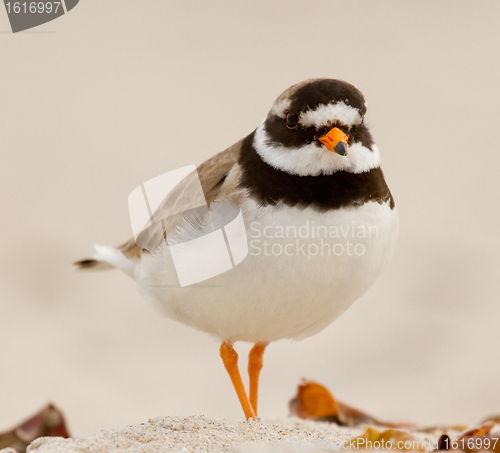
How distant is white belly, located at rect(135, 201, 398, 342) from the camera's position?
3594 millimetres

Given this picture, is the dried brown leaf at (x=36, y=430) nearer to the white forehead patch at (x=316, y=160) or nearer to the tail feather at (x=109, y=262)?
the tail feather at (x=109, y=262)

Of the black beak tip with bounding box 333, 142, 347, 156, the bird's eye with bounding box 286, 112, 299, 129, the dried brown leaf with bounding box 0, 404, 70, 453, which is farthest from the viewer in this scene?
the dried brown leaf with bounding box 0, 404, 70, 453

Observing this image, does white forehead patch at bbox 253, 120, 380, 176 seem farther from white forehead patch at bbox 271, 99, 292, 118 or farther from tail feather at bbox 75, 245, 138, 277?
tail feather at bbox 75, 245, 138, 277

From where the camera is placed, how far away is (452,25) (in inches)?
554

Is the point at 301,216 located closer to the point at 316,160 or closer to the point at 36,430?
the point at 316,160

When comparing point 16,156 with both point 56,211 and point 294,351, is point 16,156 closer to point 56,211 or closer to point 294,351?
point 56,211

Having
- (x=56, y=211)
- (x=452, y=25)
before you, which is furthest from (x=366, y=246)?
(x=452, y=25)

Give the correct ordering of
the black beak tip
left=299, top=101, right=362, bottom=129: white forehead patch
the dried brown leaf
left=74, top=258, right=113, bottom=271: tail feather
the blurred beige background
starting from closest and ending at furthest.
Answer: the black beak tip
left=299, top=101, right=362, bottom=129: white forehead patch
the dried brown leaf
left=74, top=258, right=113, bottom=271: tail feather
the blurred beige background

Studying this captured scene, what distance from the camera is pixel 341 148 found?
344 cm

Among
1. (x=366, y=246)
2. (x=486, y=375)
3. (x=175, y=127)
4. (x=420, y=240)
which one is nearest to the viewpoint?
(x=366, y=246)

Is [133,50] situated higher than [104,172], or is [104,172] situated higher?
[133,50]

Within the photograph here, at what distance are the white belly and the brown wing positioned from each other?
341 millimetres

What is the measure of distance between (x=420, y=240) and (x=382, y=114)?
380cm

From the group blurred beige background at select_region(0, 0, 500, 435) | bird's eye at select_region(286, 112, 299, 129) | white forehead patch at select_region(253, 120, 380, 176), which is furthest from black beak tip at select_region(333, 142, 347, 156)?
blurred beige background at select_region(0, 0, 500, 435)
